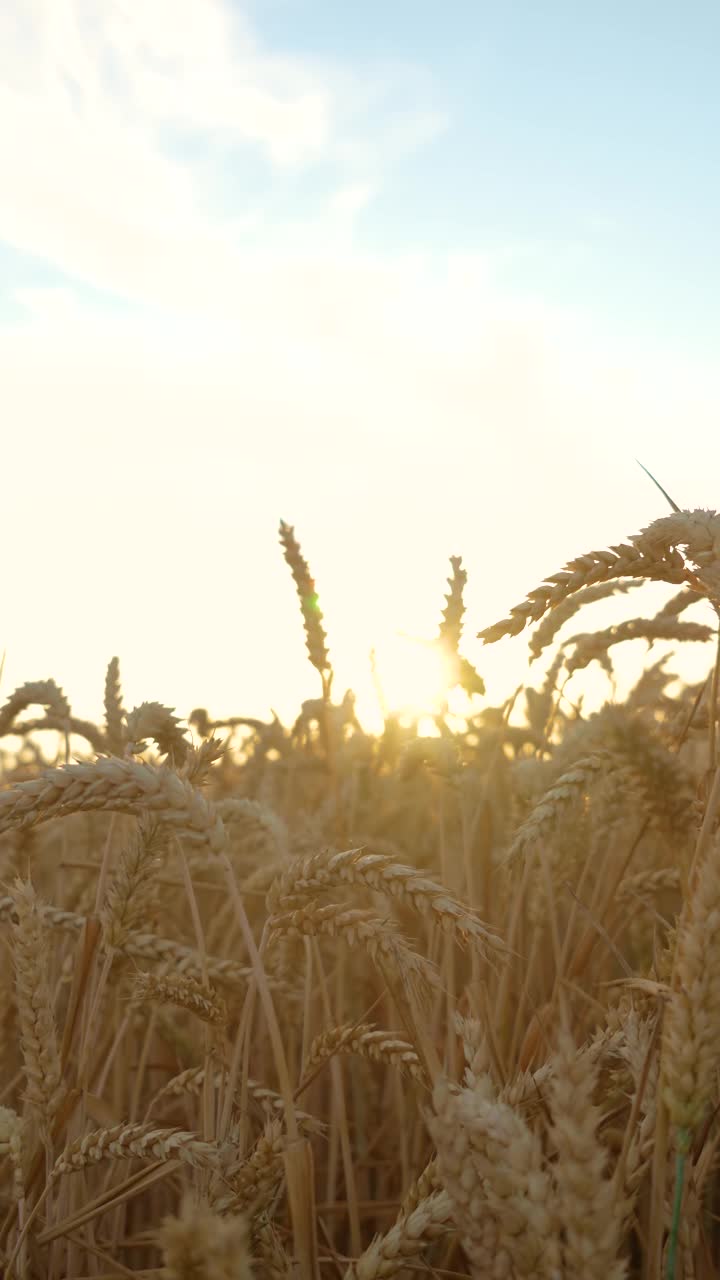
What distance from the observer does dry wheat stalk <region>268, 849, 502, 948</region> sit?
47.5 inches

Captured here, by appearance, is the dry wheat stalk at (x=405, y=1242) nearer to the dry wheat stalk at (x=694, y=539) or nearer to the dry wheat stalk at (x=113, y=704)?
the dry wheat stalk at (x=694, y=539)

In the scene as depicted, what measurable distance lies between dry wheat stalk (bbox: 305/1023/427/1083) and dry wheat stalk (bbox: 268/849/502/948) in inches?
9.5

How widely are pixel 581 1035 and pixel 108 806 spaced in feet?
3.85

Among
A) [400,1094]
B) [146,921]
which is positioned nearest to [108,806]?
[146,921]

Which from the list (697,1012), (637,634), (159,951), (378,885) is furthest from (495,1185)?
(637,634)

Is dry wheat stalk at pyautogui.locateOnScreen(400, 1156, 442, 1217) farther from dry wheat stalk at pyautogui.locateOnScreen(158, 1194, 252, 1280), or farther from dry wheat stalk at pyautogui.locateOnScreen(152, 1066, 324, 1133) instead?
dry wheat stalk at pyautogui.locateOnScreen(158, 1194, 252, 1280)

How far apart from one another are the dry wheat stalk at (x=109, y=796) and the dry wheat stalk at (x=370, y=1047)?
50 centimetres

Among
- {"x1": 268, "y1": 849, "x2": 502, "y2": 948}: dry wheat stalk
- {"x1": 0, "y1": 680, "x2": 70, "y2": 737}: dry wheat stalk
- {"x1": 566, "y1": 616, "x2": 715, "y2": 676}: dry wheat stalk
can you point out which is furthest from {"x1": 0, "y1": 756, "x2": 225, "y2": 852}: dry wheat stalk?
{"x1": 566, "y1": 616, "x2": 715, "y2": 676}: dry wheat stalk

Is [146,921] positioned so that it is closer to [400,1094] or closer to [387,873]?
[400,1094]

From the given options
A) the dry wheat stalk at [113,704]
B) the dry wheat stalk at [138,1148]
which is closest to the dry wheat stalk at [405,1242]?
the dry wheat stalk at [138,1148]

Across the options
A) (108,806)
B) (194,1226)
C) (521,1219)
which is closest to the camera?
(194,1226)

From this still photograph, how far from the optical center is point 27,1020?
1.46 metres

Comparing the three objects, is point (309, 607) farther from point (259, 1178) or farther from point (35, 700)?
point (259, 1178)

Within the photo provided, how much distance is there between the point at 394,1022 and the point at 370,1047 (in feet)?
3.07
